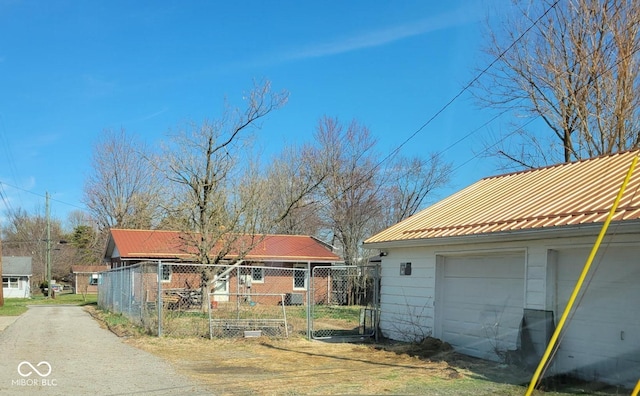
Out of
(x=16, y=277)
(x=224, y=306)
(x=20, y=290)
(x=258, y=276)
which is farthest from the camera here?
(x=16, y=277)

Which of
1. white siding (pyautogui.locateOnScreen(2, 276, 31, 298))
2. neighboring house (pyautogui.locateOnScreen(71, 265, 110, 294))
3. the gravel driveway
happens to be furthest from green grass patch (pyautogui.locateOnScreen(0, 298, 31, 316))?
white siding (pyautogui.locateOnScreen(2, 276, 31, 298))

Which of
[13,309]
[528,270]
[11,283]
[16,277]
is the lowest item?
[11,283]

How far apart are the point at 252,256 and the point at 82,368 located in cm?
2153

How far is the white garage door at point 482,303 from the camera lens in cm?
1038

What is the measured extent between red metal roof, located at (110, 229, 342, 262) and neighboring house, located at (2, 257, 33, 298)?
86.7 ft

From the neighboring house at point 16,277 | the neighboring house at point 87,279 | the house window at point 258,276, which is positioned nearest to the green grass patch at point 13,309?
→ the house window at point 258,276

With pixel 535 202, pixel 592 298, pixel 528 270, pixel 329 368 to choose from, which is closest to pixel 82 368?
pixel 329 368

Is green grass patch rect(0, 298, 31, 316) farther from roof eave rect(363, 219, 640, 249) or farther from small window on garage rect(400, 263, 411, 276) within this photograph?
roof eave rect(363, 219, 640, 249)

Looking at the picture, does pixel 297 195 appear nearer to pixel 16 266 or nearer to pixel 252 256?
pixel 252 256

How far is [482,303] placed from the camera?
441 inches

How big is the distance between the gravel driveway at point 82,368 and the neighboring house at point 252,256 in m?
13.7

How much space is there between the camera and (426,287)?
12727 mm

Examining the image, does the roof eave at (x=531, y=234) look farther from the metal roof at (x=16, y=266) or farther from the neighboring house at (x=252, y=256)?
the metal roof at (x=16, y=266)

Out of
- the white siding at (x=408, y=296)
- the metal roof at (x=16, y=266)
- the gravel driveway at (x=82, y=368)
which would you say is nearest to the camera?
the gravel driveway at (x=82, y=368)
